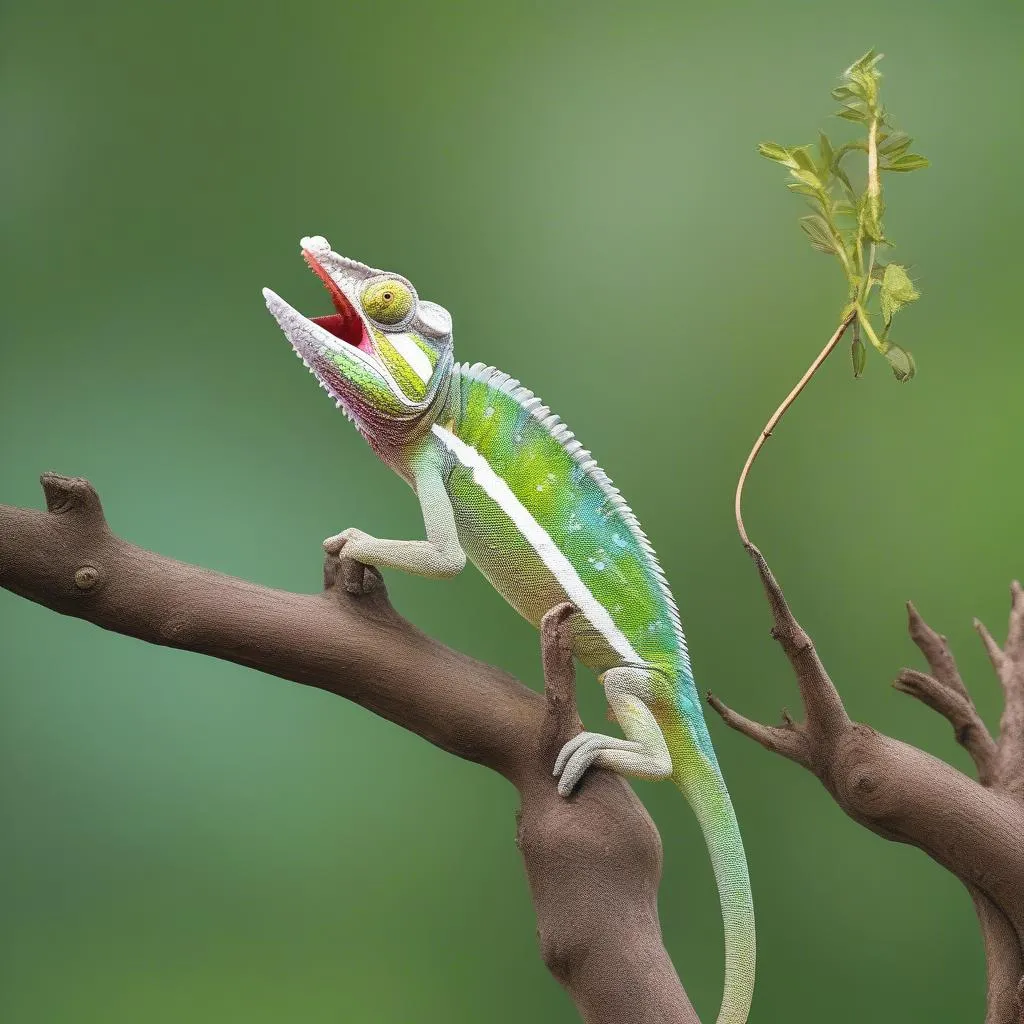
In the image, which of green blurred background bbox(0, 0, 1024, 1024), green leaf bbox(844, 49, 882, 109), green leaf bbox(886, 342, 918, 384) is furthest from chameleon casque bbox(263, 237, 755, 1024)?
green blurred background bbox(0, 0, 1024, 1024)

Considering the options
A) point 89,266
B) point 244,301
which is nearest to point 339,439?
point 244,301

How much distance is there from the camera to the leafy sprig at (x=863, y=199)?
1626 mm

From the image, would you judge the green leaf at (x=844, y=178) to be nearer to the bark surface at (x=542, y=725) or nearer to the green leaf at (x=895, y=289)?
the green leaf at (x=895, y=289)

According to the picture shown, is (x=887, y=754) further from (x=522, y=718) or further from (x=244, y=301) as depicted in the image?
(x=244, y=301)

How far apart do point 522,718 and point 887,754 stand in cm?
50

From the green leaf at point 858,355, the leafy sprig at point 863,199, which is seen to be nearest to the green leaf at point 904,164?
the leafy sprig at point 863,199

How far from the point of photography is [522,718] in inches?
62.7

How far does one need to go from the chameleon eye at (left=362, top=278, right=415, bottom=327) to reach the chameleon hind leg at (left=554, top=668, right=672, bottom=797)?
566 mm

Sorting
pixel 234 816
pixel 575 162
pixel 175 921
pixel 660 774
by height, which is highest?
pixel 575 162

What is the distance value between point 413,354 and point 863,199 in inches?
26.5

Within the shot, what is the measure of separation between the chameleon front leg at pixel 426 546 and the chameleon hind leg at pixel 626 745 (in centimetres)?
27

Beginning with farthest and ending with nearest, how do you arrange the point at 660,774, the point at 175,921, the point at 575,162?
the point at 575,162
the point at 175,921
the point at 660,774

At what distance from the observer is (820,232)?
173cm

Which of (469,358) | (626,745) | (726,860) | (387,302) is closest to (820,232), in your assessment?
(387,302)
